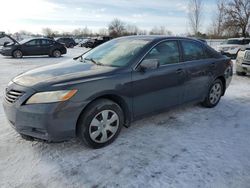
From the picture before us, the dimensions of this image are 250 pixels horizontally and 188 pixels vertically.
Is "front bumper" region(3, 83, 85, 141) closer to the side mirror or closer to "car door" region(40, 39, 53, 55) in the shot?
the side mirror

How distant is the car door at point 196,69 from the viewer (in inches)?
179

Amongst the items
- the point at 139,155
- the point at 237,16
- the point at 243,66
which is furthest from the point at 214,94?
the point at 237,16

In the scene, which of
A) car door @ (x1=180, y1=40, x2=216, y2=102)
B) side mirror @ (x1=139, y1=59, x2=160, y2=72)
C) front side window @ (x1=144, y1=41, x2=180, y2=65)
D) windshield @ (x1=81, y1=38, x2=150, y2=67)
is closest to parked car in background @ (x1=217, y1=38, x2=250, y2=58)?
car door @ (x1=180, y1=40, x2=216, y2=102)

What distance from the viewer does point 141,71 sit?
371cm

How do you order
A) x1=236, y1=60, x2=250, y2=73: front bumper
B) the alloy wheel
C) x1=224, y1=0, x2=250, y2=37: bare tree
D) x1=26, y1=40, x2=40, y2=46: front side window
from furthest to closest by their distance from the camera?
x1=224, y1=0, x2=250, y2=37: bare tree
x1=26, y1=40, x2=40, y2=46: front side window
x1=236, y1=60, x2=250, y2=73: front bumper
the alloy wheel

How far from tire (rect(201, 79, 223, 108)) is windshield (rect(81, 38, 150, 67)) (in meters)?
2.01

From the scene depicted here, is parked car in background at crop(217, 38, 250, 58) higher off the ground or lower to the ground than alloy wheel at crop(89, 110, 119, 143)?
higher

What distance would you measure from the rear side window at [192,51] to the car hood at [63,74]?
1.66 meters

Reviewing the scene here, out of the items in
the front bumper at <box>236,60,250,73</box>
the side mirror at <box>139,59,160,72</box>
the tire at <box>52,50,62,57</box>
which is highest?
the side mirror at <box>139,59,160,72</box>

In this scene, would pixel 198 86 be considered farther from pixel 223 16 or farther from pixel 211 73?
pixel 223 16

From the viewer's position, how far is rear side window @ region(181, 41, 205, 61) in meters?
4.55

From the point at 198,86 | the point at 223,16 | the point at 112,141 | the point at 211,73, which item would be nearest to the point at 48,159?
the point at 112,141

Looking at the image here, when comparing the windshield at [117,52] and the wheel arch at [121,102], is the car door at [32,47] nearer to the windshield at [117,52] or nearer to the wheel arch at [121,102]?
the windshield at [117,52]

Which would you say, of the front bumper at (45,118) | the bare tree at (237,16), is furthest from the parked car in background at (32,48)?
the bare tree at (237,16)
